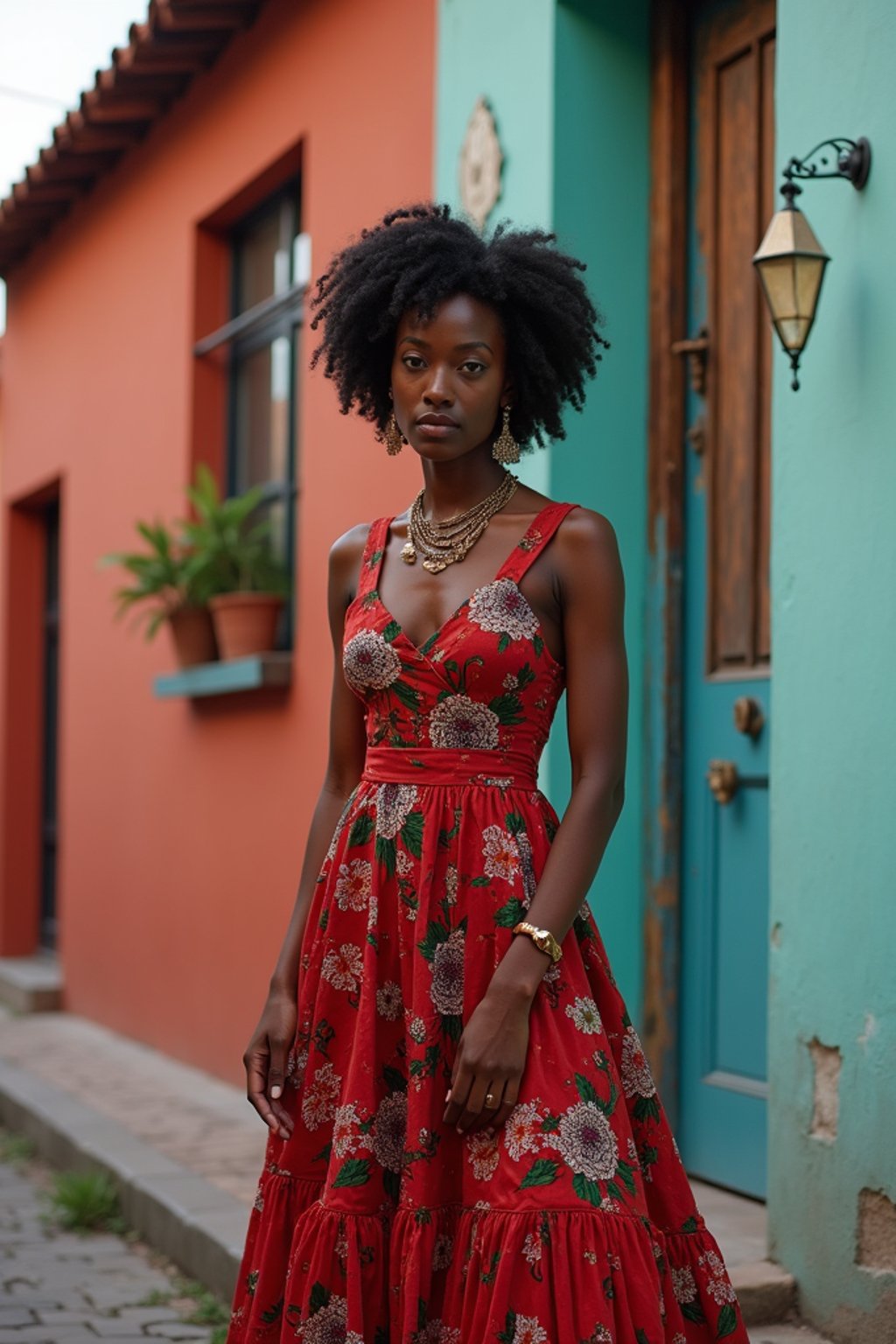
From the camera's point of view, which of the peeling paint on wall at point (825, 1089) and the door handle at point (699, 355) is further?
the door handle at point (699, 355)

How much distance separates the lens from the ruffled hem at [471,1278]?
2.26 metres

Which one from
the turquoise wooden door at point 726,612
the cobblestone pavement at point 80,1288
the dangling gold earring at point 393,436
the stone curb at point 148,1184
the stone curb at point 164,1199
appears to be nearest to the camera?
the dangling gold earring at point 393,436

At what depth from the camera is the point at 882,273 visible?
10.7 ft

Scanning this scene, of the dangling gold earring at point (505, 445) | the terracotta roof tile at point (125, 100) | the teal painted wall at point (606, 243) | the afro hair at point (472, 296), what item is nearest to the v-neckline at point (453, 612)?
the dangling gold earring at point (505, 445)

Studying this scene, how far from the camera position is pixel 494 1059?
2375 mm

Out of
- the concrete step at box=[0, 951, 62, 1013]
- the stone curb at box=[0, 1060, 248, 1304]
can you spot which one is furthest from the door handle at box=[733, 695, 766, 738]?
the concrete step at box=[0, 951, 62, 1013]

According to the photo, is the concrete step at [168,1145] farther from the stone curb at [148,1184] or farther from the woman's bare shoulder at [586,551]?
the woman's bare shoulder at [586,551]

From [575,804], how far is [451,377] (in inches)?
26.9

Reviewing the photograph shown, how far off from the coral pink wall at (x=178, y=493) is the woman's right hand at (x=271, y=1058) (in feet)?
9.05

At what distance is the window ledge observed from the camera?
6152mm

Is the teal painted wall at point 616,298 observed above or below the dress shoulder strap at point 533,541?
above

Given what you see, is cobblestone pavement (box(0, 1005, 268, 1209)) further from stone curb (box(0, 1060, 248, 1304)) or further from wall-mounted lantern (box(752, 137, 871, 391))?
wall-mounted lantern (box(752, 137, 871, 391))

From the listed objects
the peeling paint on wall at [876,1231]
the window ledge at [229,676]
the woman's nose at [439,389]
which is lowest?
the peeling paint on wall at [876,1231]

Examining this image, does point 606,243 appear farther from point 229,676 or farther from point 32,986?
point 32,986
